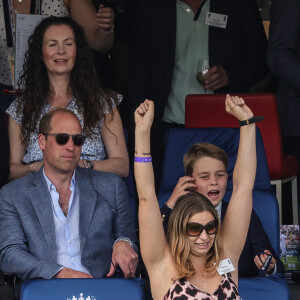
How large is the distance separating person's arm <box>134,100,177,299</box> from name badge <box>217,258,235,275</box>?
191mm

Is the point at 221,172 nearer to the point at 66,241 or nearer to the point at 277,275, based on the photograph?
the point at 277,275

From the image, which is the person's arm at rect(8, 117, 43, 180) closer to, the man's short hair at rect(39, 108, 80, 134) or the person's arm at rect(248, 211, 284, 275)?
the man's short hair at rect(39, 108, 80, 134)

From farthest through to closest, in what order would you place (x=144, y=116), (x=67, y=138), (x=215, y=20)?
(x=215, y=20) < (x=67, y=138) < (x=144, y=116)

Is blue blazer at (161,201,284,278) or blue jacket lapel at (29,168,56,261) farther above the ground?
blue jacket lapel at (29,168,56,261)

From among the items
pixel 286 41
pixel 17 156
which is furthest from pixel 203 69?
pixel 17 156

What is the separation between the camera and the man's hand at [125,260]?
3917 millimetres

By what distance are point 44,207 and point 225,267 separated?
1093 mm

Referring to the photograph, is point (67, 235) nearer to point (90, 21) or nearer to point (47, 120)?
point (47, 120)

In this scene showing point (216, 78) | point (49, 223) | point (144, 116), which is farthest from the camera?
point (216, 78)

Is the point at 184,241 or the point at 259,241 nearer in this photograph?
the point at 184,241

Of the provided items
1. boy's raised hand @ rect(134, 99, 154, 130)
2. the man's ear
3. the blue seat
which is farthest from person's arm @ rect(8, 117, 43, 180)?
boy's raised hand @ rect(134, 99, 154, 130)

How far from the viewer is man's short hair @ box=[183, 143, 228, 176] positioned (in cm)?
427

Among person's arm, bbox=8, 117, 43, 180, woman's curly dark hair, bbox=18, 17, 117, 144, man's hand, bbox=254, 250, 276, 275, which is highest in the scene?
woman's curly dark hair, bbox=18, 17, 117, 144

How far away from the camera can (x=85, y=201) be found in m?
4.23
